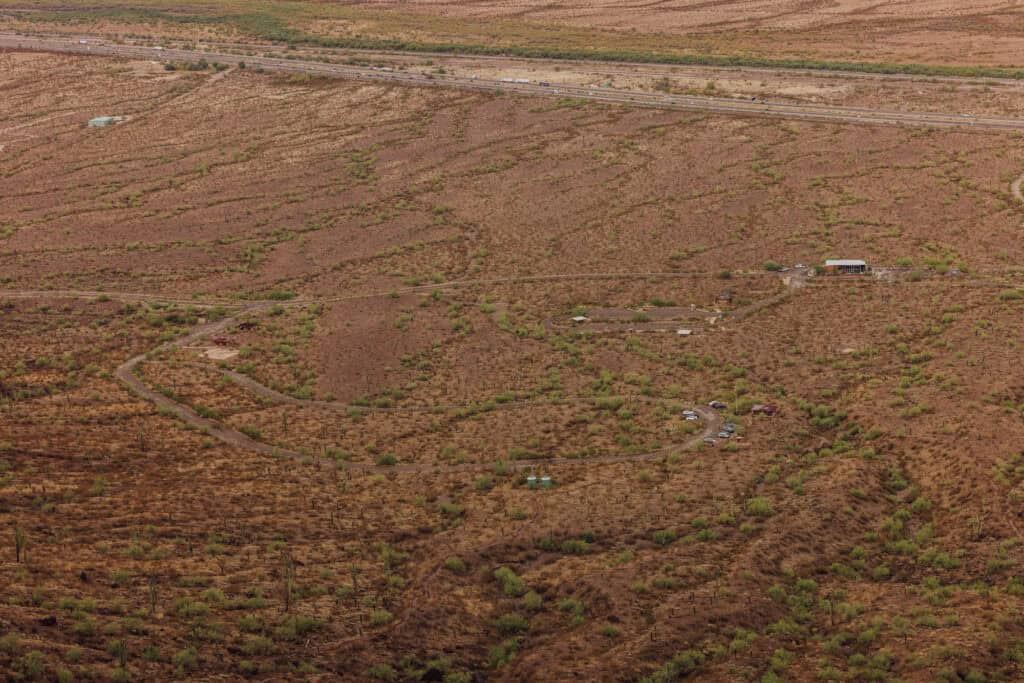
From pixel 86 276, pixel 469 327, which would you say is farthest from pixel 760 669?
pixel 86 276

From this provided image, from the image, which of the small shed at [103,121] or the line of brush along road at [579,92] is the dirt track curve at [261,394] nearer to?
the small shed at [103,121]

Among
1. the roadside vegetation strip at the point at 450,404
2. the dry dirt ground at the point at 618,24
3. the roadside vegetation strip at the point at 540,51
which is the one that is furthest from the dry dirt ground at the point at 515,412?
the dry dirt ground at the point at 618,24

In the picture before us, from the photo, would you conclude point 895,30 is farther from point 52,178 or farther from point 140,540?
point 140,540

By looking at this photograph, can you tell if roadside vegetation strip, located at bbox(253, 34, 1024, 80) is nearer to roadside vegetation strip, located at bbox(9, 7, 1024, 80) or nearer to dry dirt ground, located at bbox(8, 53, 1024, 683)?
roadside vegetation strip, located at bbox(9, 7, 1024, 80)

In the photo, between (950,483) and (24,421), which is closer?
(950,483)

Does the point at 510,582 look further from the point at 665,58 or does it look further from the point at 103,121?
the point at 665,58

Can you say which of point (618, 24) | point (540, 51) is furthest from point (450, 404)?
point (618, 24)
